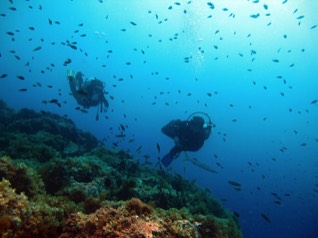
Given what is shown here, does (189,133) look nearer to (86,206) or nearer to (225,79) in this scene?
(86,206)

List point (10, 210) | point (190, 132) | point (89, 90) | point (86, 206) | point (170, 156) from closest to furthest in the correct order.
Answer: point (10, 210)
point (86, 206)
point (190, 132)
point (170, 156)
point (89, 90)

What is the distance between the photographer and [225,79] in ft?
369

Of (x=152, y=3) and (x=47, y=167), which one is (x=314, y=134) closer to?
(x=152, y=3)

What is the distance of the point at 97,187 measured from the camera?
6867 millimetres

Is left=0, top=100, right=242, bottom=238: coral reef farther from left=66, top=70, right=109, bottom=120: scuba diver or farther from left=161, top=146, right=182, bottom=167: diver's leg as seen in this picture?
left=66, top=70, right=109, bottom=120: scuba diver

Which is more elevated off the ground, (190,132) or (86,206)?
(190,132)

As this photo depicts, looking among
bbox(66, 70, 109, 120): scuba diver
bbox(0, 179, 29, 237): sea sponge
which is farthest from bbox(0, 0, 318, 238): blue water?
bbox(0, 179, 29, 237): sea sponge

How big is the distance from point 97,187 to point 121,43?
117m

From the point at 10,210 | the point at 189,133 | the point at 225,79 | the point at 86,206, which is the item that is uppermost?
the point at 225,79

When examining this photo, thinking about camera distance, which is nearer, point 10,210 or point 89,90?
point 10,210

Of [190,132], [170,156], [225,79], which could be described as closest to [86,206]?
[190,132]

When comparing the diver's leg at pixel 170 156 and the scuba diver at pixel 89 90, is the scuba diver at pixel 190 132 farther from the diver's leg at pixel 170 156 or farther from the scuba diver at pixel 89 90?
the scuba diver at pixel 89 90

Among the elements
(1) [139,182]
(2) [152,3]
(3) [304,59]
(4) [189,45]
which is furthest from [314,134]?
(1) [139,182]

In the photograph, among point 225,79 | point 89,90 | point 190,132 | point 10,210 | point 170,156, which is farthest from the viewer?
point 225,79
